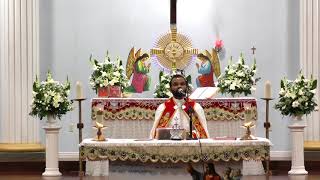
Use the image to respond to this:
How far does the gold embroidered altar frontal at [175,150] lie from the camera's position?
857 cm

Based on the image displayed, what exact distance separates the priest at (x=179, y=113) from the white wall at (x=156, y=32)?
472 cm

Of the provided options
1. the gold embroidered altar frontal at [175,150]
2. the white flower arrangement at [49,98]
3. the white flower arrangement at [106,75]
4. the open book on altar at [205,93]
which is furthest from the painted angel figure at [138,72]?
the gold embroidered altar frontal at [175,150]

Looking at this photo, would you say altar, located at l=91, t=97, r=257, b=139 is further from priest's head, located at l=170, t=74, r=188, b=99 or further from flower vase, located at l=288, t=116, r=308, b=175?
priest's head, located at l=170, t=74, r=188, b=99

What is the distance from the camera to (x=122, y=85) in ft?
43.3

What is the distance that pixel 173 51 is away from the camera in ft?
47.5

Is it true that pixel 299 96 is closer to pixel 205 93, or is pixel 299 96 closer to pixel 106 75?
pixel 205 93

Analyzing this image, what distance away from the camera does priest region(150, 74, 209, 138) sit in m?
9.34

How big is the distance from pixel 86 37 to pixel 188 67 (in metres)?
1.98

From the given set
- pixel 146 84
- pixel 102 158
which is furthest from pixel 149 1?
pixel 102 158

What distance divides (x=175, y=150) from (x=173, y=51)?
6062mm

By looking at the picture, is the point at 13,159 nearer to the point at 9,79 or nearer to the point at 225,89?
the point at 9,79

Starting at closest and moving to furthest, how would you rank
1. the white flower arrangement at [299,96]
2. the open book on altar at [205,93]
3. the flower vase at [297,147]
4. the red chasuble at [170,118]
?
the red chasuble at [170,118], the white flower arrangement at [299,96], the flower vase at [297,147], the open book on altar at [205,93]

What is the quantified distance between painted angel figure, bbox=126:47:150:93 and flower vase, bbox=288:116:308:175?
293 centimetres

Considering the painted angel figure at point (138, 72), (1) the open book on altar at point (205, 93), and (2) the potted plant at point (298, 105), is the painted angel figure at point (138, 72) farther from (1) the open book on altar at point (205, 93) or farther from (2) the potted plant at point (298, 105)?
(2) the potted plant at point (298, 105)
